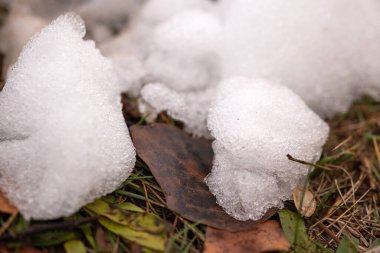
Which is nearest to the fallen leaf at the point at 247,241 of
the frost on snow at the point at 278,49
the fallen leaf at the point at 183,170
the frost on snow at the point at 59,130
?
the fallen leaf at the point at 183,170

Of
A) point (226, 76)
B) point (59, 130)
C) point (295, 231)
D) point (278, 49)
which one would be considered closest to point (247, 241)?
point (295, 231)

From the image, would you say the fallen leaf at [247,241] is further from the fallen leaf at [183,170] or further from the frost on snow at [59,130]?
the frost on snow at [59,130]

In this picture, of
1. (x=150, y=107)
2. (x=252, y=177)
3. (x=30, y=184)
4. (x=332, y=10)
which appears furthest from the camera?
(x=332, y=10)

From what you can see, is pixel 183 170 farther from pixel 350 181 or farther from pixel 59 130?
pixel 350 181

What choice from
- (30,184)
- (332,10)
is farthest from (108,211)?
(332,10)

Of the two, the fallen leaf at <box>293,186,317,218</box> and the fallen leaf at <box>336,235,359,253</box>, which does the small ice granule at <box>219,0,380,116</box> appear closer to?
the fallen leaf at <box>293,186,317,218</box>

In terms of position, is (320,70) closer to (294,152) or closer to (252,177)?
(294,152)
